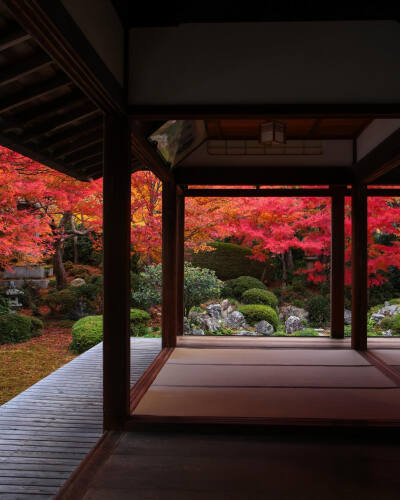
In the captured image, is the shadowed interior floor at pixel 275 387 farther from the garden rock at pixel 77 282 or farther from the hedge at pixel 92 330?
the garden rock at pixel 77 282

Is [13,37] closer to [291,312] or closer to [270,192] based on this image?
[270,192]

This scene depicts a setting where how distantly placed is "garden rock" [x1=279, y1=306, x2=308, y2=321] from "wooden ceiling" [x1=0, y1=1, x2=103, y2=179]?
699cm

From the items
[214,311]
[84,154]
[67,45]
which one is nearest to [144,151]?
[84,154]

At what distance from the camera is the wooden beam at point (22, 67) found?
7.93 ft

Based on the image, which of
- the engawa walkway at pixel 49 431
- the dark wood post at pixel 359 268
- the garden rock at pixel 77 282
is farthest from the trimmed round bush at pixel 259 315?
the garden rock at pixel 77 282

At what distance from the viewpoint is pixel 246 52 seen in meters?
2.77

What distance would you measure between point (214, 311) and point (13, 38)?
722 cm

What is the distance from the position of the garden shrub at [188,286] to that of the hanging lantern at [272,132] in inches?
159

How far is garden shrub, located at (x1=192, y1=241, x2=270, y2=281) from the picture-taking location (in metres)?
10.8

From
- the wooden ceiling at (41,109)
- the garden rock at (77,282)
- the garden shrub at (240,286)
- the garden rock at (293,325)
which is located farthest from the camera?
the garden rock at (77,282)

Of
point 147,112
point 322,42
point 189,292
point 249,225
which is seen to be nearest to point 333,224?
point 249,225

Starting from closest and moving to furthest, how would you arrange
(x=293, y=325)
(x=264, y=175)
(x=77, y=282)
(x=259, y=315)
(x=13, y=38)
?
1. (x=13, y=38)
2. (x=264, y=175)
3. (x=259, y=315)
4. (x=293, y=325)
5. (x=77, y=282)

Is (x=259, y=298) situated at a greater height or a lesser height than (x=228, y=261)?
lesser

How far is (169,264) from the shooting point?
5.50 m
